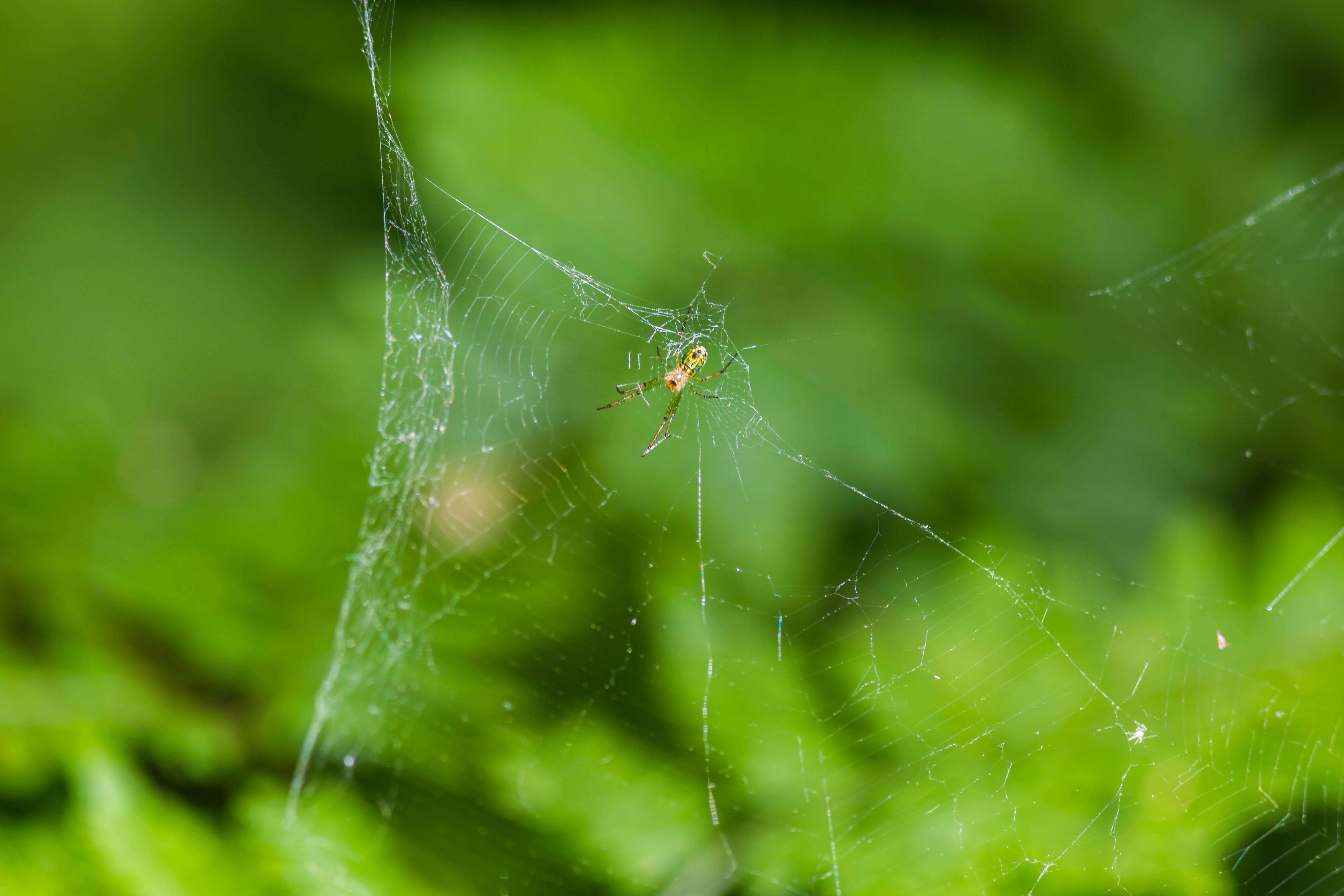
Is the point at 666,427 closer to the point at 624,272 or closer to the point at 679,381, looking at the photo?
the point at 679,381

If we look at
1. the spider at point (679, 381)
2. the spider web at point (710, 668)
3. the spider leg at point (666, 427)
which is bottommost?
the spider web at point (710, 668)

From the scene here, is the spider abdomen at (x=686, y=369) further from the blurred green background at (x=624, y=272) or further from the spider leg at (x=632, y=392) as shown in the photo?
the blurred green background at (x=624, y=272)

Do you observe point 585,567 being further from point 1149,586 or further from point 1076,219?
point 1076,219

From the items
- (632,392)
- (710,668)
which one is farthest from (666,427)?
(710,668)

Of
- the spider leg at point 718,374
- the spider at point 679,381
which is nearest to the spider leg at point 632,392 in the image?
the spider at point 679,381

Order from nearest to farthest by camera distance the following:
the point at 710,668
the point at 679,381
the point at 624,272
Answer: the point at 710,668, the point at 624,272, the point at 679,381

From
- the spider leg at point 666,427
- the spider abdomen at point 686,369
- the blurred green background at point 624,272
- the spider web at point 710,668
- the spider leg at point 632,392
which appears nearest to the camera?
the spider web at point 710,668

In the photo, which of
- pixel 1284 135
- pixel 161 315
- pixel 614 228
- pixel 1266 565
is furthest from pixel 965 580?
pixel 161 315
